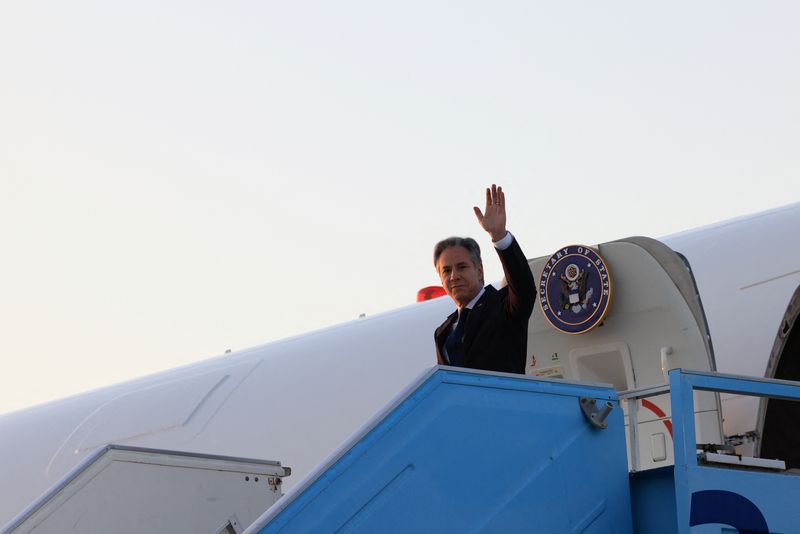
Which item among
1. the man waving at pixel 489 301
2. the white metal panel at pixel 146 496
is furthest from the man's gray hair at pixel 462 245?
the white metal panel at pixel 146 496

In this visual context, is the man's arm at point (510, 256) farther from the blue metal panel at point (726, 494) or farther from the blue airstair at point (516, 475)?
the blue metal panel at point (726, 494)

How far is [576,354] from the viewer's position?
7.65 m

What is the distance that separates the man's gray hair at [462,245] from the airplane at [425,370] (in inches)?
41.0

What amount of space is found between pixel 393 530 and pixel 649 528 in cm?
107

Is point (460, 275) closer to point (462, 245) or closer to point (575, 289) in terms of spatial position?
point (462, 245)

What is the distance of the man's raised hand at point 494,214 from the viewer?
16.6ft

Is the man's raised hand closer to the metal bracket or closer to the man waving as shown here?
the man waving

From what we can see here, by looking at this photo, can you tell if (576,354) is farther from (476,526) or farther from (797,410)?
(476,526)

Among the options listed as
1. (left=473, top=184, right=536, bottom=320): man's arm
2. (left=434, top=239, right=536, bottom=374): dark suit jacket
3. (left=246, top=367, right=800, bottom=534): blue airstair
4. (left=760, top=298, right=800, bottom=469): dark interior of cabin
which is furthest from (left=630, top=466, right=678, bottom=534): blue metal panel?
(left=760, top=298, right=800, bottom=469): dark interior of cabin

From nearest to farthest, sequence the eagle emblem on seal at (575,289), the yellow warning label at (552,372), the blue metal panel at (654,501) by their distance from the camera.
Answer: the blue metal panel at (654,501), the eagle emblem on seal at (575,289), the yellow warning label at (552,372)

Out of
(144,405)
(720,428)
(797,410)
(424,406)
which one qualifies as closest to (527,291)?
(424,406)

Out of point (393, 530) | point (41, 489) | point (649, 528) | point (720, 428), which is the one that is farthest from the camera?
point (41, 489)

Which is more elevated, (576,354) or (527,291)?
(527,291)

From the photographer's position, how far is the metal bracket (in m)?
4.41
